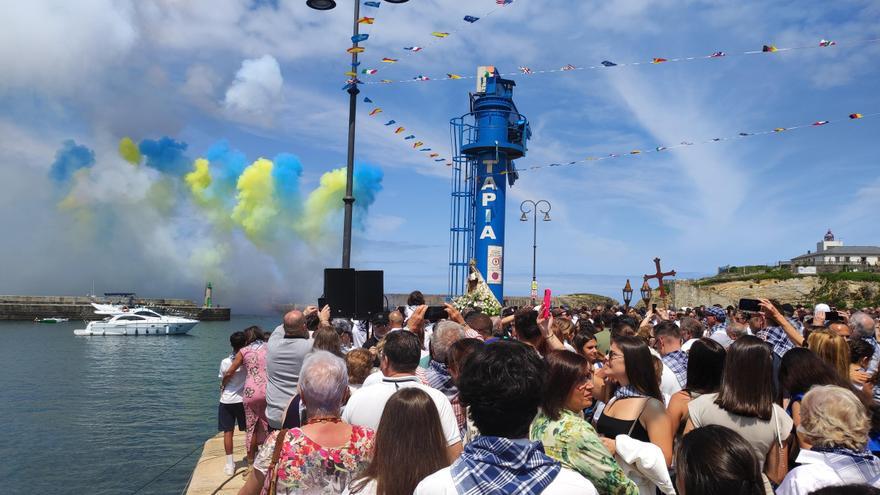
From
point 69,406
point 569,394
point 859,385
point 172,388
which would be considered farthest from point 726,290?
point 569,394

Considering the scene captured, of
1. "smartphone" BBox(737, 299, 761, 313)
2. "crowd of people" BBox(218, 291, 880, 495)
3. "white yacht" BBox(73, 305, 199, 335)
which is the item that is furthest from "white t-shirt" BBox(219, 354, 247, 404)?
"white yacht" BBox(73, 305, 199, 335)

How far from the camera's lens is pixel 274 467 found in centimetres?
351

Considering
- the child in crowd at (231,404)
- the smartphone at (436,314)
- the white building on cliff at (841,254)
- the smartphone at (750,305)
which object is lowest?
the child in crowd at (231,404)

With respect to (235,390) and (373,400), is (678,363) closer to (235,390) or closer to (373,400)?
(373,400)

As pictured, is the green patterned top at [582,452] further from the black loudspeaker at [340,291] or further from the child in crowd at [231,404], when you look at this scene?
the child in crowd at [231,404]

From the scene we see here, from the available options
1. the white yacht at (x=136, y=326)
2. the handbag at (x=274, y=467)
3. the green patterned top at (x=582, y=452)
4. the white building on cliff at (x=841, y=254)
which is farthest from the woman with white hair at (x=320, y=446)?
the white building on cliff at (x=841, y=254)

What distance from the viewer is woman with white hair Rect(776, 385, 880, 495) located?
3135 millimetres

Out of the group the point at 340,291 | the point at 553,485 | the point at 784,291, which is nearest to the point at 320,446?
the point at 553,485

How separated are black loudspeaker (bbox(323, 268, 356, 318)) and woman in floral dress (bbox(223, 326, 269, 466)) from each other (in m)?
1.13

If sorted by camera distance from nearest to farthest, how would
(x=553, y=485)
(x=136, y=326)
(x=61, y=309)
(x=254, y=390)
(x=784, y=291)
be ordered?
1. (x=553, y=485)
2. (x=254, y=390)
3. (x=784, y=291)
4. (x=136, y=326)
5. (x=61, y=309)

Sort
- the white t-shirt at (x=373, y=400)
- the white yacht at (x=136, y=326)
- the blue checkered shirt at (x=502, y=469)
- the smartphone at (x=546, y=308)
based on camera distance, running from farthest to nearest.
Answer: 1. the white yacht at (x=136, y=326)
2. the smartphone at (x=546, y=308)
3. the white t-shirt at (x=373, y=400)
4. the blue checkered shirt at (x=502, y=469)

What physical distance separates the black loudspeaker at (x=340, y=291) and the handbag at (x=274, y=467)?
5.27m

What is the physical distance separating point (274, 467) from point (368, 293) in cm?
562

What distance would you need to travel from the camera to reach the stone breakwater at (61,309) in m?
90.2
